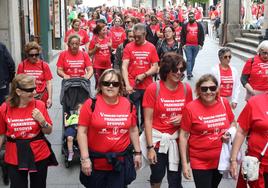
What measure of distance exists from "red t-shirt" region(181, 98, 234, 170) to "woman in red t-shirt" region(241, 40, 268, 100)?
2.66m

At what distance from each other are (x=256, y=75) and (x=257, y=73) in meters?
0.04

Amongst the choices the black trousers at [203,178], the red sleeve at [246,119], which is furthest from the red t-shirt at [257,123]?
the black trousers at [203,178]

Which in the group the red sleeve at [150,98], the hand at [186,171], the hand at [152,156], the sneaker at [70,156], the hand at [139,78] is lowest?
the sneaker at [70,156]

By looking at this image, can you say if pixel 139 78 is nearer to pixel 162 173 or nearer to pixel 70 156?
pixel 70 156

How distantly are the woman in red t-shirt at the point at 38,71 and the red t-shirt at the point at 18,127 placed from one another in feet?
8.39

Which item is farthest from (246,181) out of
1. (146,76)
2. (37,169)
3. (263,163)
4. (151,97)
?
(146,76)

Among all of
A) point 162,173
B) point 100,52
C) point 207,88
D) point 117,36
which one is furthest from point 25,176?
point 117,36

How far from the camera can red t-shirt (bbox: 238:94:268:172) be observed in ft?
13.5

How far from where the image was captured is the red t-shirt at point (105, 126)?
4.35 metres

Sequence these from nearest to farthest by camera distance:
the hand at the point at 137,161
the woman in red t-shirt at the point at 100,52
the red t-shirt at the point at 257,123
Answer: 1. the red t-shirt at the point at 257,123
2. the hand at the point at 137,161
3. the woman in red t-shirt at the point at 100,52

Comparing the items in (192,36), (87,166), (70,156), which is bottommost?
(70,156)

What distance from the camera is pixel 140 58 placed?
749 centimetres

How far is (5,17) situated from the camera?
1091 cm

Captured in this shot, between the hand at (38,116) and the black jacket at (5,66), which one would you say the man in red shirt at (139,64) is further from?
the hand at (38,116)
